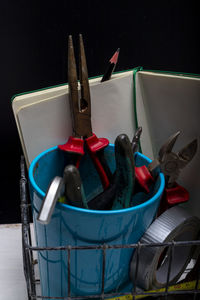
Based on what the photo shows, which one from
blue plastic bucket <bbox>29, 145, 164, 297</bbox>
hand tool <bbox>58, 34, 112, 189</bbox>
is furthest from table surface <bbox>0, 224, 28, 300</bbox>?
hand tool <bbox>58, 34, 112, 189</bbox>

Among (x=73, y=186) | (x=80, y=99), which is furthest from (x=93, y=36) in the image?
(x=73, y=186)

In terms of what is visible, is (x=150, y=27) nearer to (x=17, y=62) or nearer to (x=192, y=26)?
(x=192, y=26)

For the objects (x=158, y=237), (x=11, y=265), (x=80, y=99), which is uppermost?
(x=80, y=99)

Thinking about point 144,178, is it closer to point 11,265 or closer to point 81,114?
point 81,114

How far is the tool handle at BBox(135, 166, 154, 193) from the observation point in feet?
1.15

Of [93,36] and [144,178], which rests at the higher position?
[93,36]

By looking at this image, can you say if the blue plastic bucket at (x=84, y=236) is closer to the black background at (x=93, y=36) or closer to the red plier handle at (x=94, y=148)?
the red plier handle at (x=94, y=148)

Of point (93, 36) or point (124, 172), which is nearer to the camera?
point (124, 172)

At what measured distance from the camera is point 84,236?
1.03ft

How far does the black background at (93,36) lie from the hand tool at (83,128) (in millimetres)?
129

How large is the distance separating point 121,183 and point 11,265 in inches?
9.0

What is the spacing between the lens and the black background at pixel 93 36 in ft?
1.56

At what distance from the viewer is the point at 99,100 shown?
416 millimetres

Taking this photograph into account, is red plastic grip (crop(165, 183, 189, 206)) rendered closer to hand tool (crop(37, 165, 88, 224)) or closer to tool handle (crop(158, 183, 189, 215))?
tool handle (crop(158, 183, 189, 215))
